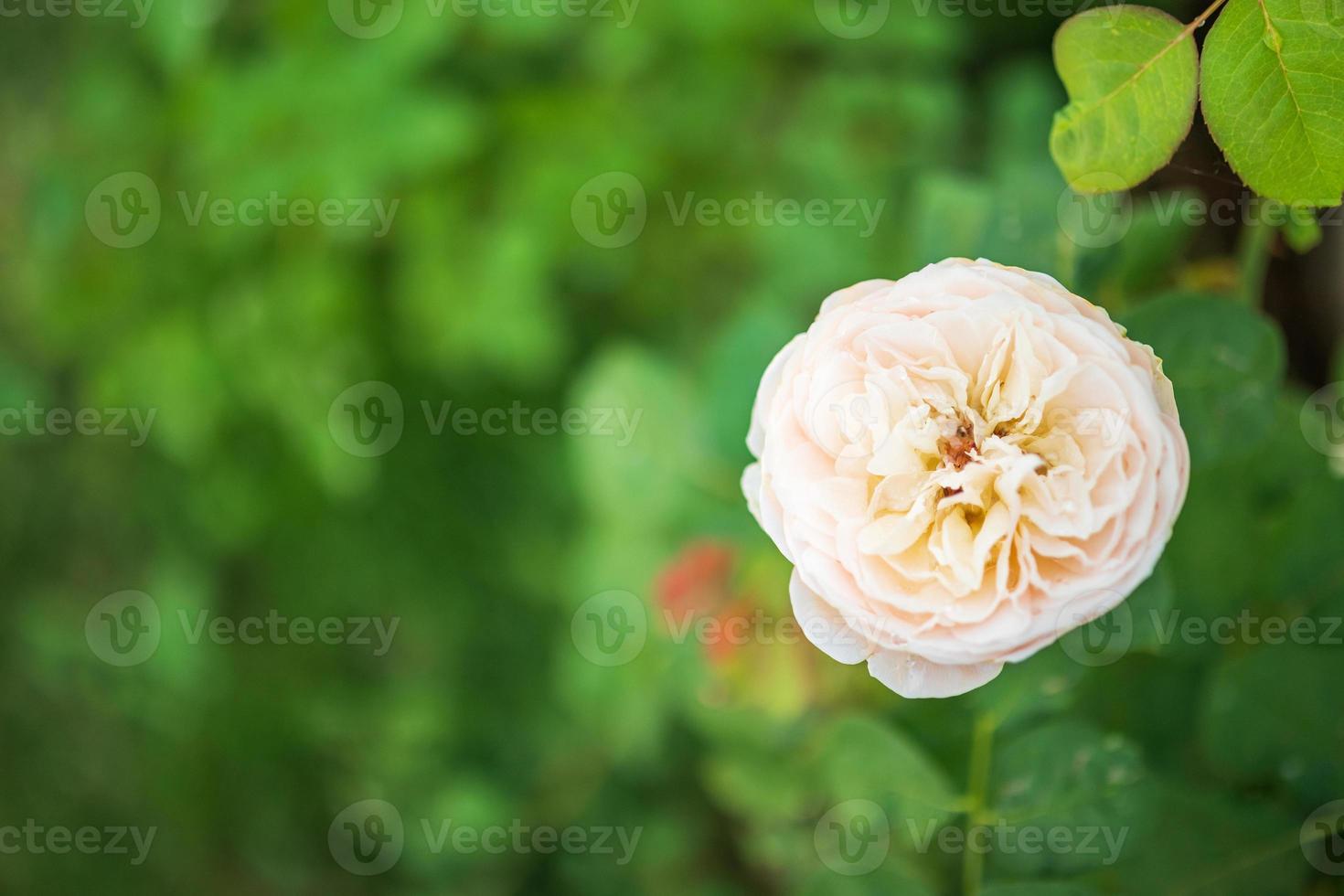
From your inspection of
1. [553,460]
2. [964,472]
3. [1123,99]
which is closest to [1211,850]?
[964,472]

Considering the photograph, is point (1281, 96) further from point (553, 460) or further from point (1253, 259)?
point (553, 460)

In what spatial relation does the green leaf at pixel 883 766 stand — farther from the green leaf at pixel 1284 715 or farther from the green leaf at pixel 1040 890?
the green leaf at pixel 1284 715

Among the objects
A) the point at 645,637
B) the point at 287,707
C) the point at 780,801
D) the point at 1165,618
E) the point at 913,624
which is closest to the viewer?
the point at 913,624

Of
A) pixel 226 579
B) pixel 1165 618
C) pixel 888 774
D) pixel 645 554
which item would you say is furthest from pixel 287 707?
pixel 1165 618

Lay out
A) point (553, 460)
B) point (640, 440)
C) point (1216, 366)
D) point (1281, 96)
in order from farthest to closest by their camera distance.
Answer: point (553, 460) → point (640, 440) → point (1216, 366) → point (1281, 96)

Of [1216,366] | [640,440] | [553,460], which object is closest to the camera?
[1216,366]

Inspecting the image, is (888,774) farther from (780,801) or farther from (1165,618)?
(780,801)
